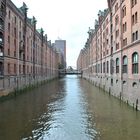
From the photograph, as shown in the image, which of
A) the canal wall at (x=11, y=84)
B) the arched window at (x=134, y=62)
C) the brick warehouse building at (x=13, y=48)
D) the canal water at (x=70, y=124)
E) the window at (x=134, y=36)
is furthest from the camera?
the brick warehouse building at (x=13, y=48)

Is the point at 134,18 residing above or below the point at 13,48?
above

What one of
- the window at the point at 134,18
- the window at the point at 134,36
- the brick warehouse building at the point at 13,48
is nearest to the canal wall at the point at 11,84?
the brick warehouse building at the point at 13,48

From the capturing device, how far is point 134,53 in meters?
32.1

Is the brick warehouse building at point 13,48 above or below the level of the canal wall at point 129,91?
above

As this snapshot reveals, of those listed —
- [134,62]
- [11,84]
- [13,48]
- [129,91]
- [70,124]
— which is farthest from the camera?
[13,48]

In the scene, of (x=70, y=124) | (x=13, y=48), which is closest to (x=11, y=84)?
(x=13, y=48)

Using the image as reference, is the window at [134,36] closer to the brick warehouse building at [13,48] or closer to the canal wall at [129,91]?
the canal wall at [129,91]

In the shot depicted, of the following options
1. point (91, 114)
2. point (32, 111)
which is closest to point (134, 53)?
point (91, 114)

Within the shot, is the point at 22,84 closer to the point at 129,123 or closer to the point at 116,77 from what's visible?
the point at 116,77

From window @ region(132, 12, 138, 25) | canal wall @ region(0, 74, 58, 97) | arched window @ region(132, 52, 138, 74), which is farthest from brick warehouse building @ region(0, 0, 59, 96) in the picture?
window @ region(132, 12, 138, 25)

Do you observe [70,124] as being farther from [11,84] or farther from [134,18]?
[11,84]

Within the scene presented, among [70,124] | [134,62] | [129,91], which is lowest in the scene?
[70,124]

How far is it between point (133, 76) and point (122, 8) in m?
12.6

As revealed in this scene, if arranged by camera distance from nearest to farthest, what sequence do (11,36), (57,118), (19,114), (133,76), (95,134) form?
(95,134)
(57,118)
(19,114)
(133,76)
(11,36)
